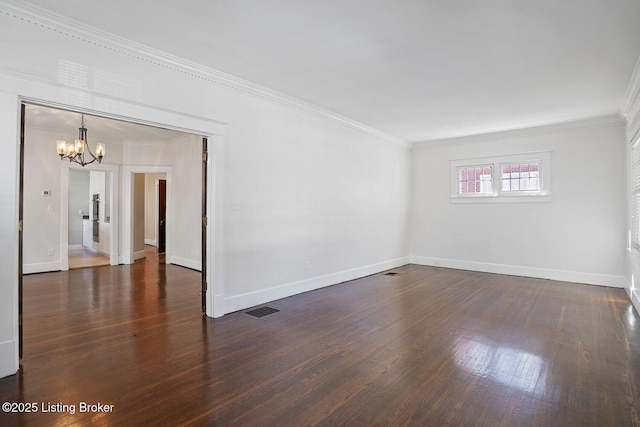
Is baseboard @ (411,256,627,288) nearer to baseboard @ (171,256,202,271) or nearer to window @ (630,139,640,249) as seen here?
window @ (630,139,640,249)

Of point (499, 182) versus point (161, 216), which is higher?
point (499, 182)

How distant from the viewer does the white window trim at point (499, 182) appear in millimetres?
6148

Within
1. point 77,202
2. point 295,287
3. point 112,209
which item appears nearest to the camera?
point 295,287

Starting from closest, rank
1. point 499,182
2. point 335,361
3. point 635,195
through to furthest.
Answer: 1. point 335,361
2. point 635,195
3. point 499,182

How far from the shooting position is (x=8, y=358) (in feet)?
8.21

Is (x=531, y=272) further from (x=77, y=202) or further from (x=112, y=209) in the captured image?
(x=77, y=202)

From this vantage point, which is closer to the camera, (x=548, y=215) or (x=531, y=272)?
(x=548, y=215)

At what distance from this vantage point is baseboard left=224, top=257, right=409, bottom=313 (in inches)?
162

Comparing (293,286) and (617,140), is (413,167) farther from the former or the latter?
(293,286)

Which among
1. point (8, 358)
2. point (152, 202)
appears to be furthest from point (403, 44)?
point (152, 202)

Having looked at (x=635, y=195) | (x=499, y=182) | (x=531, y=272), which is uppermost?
(x=499, y=182)

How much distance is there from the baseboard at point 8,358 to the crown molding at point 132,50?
2433 mm

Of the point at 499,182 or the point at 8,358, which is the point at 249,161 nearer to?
the point at 8,358

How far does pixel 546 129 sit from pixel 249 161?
17.8 feet
